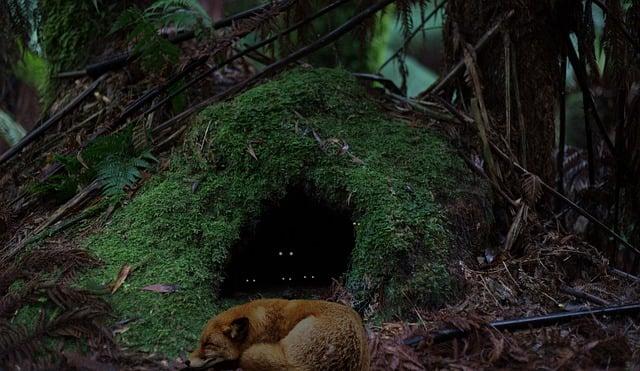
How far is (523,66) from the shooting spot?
13.9 feet

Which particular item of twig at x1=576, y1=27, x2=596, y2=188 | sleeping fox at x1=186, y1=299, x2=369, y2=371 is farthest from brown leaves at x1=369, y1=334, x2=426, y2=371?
twig at x1=576, y1=27, x2=596, y2=188

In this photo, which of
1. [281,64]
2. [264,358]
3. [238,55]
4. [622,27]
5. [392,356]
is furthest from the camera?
[281,64]

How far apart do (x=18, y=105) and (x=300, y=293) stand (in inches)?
236

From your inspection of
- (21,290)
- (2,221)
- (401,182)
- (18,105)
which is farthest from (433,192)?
(18,105)

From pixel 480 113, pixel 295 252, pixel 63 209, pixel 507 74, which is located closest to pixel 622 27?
pixel 507 74

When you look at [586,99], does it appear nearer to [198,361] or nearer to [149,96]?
[149,96]

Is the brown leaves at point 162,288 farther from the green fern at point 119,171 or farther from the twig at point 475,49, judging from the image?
the twig at point 475,49

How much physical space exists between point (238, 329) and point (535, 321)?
54.0 inches

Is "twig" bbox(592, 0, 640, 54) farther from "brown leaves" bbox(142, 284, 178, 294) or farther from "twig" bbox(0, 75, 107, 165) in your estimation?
"twig" bbox(0, 75, 107, 165)

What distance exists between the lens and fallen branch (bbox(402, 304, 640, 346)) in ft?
9.62

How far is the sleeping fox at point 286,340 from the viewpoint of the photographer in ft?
8.27

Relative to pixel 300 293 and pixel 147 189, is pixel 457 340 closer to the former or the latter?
pixel 300 293

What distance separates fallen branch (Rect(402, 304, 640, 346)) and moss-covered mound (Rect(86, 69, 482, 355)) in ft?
1.16

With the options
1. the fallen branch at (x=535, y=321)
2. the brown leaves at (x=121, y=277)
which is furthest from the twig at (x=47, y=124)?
the fallen branch at (x=535, y=321)
